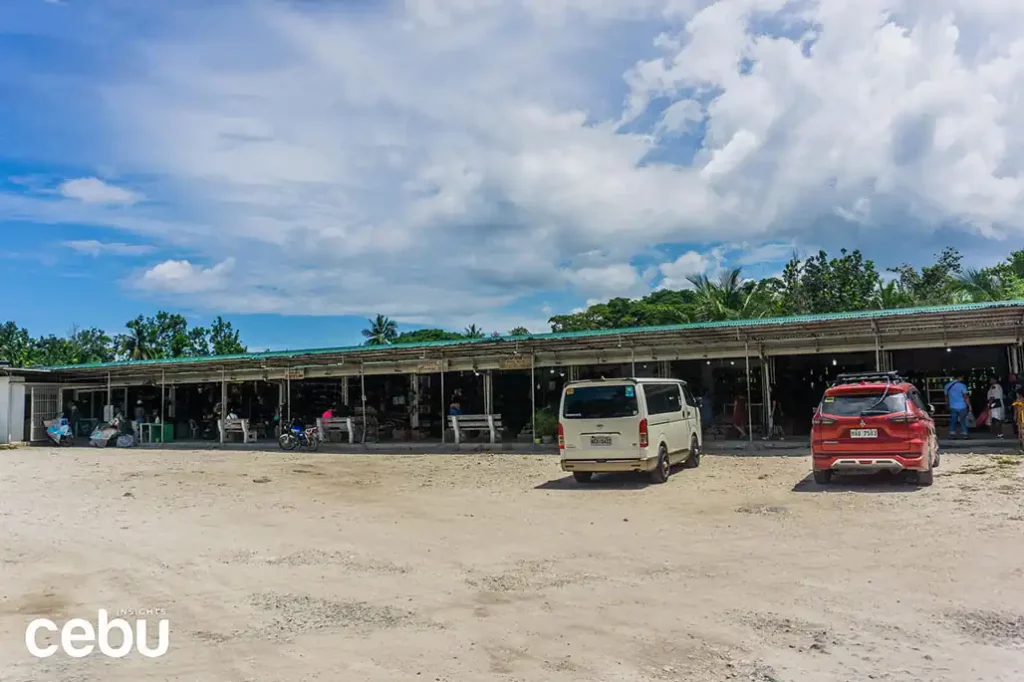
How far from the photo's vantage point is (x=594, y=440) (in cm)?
1315

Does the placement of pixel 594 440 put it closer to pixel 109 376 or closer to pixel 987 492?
pixel 987 492

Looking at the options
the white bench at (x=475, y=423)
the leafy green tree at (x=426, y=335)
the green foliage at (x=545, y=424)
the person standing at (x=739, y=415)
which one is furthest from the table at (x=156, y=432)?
the leafy green tree at (x=426, y=335)

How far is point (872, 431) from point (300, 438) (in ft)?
55.3

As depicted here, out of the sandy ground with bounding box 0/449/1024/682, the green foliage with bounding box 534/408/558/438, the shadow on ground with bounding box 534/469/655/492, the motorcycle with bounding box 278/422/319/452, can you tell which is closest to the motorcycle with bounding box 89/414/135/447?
the motorcycle with bounding box 278/422/319/452

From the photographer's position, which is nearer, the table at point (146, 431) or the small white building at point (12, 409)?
the small white building at point (12, 409)

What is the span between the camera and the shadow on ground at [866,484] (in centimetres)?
1153

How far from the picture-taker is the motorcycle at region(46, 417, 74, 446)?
28.4 m

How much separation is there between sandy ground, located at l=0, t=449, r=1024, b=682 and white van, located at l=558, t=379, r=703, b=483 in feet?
1.51

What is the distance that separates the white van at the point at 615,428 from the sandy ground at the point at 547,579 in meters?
0.46

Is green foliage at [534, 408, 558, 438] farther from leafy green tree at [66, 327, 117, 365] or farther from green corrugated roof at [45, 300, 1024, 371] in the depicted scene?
leafy green tree at [66, 327, 117, 365]

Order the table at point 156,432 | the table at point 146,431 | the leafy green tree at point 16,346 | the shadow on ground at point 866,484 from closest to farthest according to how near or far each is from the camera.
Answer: the shadow on ground at point 866,484 → the table at point 146,431 → the table at point 156,432 → the leafy green tree at point 16,346

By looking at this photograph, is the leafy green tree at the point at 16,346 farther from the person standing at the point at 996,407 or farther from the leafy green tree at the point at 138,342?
the person standing at the point at 996,407

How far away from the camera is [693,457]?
1561 centimetres

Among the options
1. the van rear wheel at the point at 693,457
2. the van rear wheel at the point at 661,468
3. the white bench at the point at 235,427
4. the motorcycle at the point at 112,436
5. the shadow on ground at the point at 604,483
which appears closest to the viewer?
the shadow on ground at the point at 604,483
